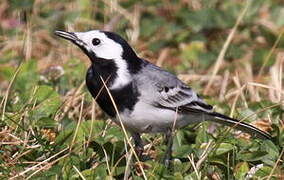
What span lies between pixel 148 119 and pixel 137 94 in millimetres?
177

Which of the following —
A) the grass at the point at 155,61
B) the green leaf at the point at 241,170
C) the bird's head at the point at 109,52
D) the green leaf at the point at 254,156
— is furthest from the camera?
the bird's head at the point at 109,52

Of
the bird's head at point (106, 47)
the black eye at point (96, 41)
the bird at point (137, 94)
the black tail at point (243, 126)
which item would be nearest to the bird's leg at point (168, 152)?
the bird at point (137, 94)

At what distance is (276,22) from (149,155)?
380 cm

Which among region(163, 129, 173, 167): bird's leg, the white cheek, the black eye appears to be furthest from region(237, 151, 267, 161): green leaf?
the black eye

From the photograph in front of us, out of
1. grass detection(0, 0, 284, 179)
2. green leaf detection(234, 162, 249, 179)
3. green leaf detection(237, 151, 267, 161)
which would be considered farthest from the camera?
green leaf detection(237, 151, 267, 161)

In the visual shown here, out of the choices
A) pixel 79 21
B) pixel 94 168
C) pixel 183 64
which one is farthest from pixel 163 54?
pixel 94 168

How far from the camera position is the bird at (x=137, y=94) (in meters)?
5.07

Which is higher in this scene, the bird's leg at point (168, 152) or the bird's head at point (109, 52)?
the bird's head at point (109, 52)

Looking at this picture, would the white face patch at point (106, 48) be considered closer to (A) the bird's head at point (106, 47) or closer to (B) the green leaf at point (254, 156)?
(A) the bird's head at point (106, 47)

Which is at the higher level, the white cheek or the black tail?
the white cheek

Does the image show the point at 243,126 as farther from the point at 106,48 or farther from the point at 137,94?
the point at 106,48

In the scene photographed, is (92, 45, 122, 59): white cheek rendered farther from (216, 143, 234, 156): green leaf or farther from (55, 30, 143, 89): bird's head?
(216, 143, 234, 156): green leaf

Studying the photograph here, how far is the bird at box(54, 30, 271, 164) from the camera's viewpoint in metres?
5.07

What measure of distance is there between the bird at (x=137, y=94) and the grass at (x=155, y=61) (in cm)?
14
